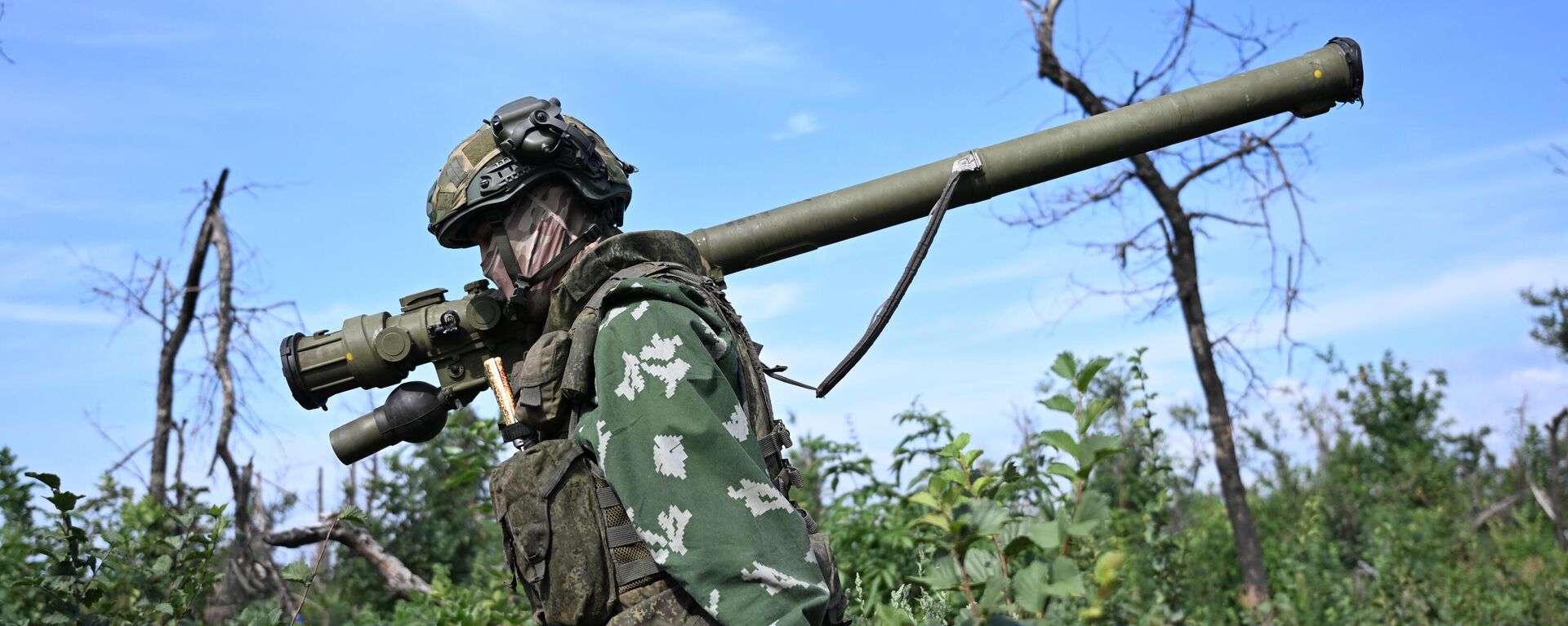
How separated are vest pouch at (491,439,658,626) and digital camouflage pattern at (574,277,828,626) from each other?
0.07 metres

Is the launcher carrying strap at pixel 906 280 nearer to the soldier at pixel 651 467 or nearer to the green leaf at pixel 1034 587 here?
the soldier at pixel 651 467

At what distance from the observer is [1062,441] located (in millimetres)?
1641

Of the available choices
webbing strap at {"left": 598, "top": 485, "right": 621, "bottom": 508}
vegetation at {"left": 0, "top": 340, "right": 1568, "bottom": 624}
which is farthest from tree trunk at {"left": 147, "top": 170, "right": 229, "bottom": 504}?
webbing strap at {"left": 598, "top": 485, "right": 621, "bottom": 508}

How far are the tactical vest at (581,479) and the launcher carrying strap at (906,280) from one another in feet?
2.28

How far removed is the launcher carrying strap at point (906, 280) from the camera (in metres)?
3.43

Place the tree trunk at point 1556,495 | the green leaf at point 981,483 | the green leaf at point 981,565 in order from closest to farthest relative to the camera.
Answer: the green leaf at point 981,565 → the green leaf at point 981,483 → the tree trunk at point 1556,495

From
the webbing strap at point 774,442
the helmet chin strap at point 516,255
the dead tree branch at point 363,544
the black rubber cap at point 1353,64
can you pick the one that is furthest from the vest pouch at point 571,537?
the dead tree branch at point 363,544

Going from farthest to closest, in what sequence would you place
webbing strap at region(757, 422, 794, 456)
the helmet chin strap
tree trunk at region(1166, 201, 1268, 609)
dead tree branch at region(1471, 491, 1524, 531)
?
1. dead tree branch at region(1471, 491, 1524, 531)
2. tree trunk at region(1166, 201, 1268, 609)
3. the helmet chin strap
4. webbing strap at region(757, 422, 794, 456)

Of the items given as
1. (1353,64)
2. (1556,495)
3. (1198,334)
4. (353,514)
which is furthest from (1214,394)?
(1556,495)

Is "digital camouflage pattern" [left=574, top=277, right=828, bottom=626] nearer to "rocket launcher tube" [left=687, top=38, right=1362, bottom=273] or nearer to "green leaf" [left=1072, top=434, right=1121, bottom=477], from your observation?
"green leaf" [left=1072, top=434, right=1121, bottom=477]

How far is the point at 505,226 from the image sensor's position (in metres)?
3.08

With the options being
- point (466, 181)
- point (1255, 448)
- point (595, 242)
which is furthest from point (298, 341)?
point (1255, 448)

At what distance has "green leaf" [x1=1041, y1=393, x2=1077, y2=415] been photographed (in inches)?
67.4

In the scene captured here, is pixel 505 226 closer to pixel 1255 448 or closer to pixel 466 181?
pixel 466 181
